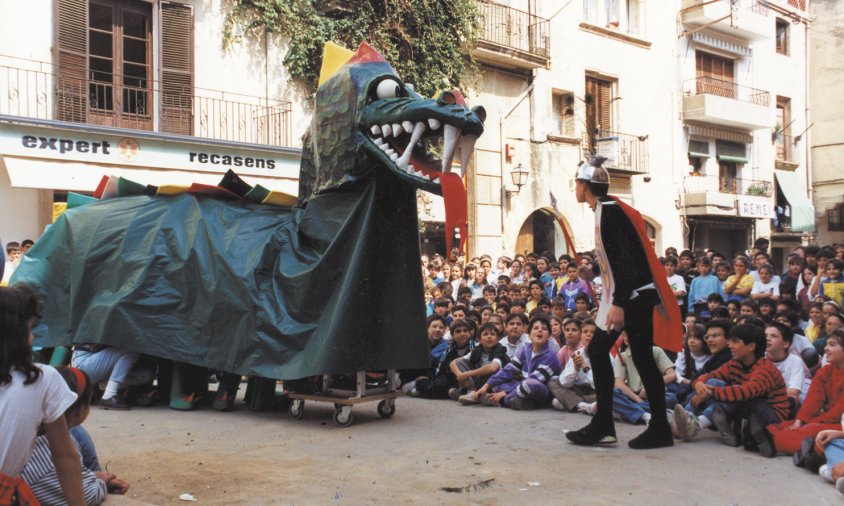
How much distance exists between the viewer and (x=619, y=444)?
5.88 metres

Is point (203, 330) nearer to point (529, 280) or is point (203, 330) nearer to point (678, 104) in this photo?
point (529, 280)

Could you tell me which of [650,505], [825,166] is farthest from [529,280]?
[825,166]

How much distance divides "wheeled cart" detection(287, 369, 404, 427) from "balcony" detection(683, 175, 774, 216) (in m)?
18.6

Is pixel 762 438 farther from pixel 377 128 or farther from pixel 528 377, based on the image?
pixel 377 128

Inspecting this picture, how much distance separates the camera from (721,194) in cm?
2405

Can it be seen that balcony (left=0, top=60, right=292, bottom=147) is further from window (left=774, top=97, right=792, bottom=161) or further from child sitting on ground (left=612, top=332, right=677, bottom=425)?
window (left=774, top=97, right=792, bottom=161)

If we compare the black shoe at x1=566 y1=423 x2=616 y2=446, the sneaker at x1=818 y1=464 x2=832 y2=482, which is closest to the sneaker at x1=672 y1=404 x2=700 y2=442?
the black shoe at x1=566 y1=423 x2=616 y2=446

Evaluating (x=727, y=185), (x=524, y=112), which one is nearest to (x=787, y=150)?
(x=727, y=185)

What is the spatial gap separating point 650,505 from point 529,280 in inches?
309

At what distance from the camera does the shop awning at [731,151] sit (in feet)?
83.4

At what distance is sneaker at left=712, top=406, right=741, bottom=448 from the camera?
235 inches

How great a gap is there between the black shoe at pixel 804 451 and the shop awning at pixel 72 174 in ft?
27.4

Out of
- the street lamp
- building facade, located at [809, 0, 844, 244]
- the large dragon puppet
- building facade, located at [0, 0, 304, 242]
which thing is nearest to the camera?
the large dragon puppet

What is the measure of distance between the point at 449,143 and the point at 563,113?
1628 cm
